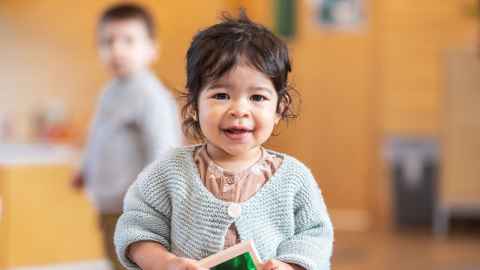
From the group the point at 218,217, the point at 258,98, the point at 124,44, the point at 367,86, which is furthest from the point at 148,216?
the point at 367,86

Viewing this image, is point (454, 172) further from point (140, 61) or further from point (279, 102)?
point (279, 102)

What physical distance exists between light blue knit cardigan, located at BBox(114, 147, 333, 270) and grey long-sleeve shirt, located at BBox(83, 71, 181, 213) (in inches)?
41.5

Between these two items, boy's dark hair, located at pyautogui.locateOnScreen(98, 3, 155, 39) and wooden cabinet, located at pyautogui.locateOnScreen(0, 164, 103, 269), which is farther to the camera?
wooden cabinet, located at pyautogui.locateOnScreen(0, 164, 103, 269)

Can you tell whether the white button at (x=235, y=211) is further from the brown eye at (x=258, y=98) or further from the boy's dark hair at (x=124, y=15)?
the boy's dark hair at (x=124, y=15)

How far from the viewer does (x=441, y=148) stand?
16.5 ft

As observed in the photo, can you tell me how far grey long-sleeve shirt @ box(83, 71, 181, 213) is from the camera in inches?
93.3

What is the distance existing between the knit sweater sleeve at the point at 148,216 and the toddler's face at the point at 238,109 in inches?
4.0

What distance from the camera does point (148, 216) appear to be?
1280mm

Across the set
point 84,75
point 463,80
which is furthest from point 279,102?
point 463,80

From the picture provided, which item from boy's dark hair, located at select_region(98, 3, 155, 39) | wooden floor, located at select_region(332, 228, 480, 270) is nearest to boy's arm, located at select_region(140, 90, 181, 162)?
boy's dark hair, located at select_region(98, 3, 155, 39)

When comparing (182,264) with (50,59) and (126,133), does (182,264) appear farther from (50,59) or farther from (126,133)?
(50,59)

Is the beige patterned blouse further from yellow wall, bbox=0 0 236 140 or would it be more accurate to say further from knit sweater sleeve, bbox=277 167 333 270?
yellow wall, bbox=0 0 236 140

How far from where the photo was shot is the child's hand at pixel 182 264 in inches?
47.0

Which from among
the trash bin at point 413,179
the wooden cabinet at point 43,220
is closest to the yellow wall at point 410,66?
the trash bin at point 413,179
